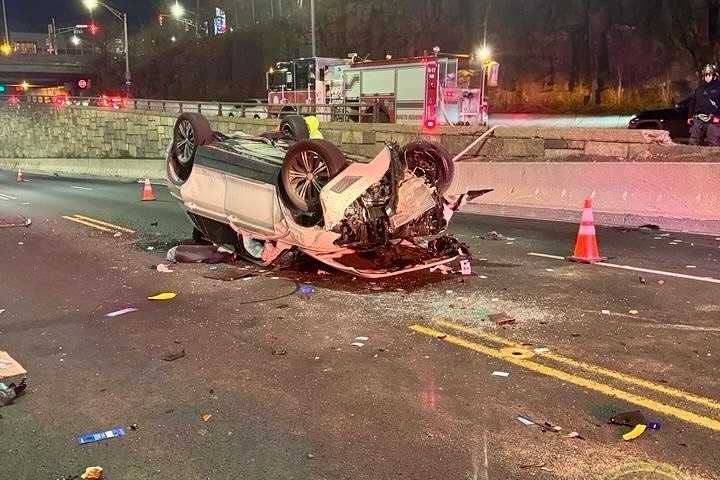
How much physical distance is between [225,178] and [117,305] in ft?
7.26

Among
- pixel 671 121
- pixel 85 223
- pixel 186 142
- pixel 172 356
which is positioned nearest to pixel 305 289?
pixel 172 356

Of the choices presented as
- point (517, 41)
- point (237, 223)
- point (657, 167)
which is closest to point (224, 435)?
point (237, 223)

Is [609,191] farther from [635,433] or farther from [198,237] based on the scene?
[635,433]

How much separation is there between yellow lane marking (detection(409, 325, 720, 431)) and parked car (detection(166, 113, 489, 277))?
5.77 ft

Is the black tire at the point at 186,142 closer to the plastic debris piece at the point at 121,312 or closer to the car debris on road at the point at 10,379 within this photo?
the plastic debris piece at the point at 121,312

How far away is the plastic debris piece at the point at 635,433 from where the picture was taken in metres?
3.70

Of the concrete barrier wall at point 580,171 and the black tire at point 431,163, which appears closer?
the black tire at point 431,163

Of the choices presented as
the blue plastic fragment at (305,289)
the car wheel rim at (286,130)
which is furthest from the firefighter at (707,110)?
the blue plastic fragment at (305,289)

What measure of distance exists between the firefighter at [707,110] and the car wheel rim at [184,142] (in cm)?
960

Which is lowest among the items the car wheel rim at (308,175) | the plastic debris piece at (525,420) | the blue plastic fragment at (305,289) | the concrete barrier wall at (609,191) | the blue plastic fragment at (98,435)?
the blue plastic fragment at (98,435)

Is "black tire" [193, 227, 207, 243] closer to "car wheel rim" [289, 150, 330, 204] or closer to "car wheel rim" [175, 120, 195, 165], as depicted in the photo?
"car wheel rim" [175, 120, 195, 165]

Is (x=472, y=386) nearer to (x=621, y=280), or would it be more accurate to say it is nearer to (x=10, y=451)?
(x=10, y=451)

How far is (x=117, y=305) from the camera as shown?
665 cm

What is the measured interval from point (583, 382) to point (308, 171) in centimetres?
393
